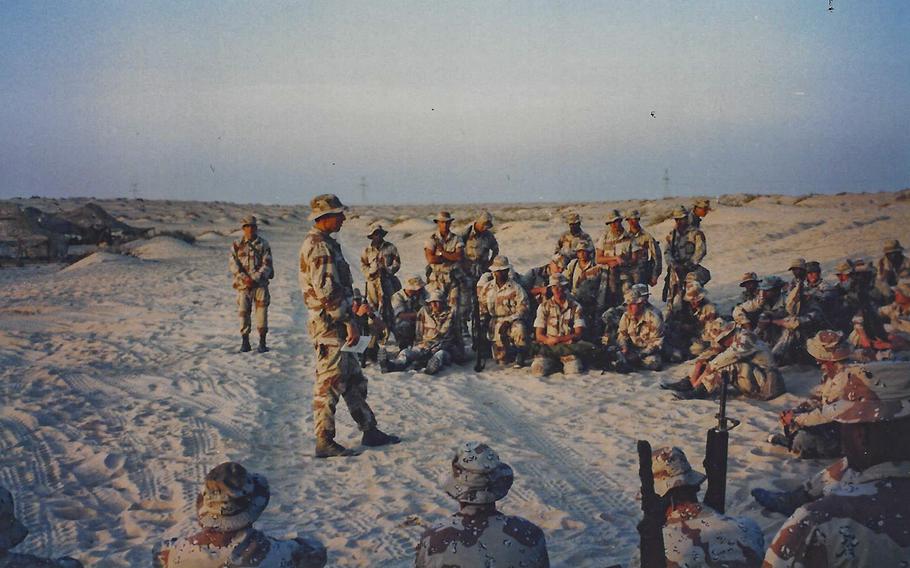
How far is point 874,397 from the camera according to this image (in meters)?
2.37

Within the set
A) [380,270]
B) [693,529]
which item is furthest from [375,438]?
[380,270]

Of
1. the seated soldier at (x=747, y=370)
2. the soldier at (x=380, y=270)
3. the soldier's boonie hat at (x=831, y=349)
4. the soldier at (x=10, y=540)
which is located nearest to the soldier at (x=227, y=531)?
the soldier at (x=10, y=540)

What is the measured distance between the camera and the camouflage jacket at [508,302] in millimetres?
10914

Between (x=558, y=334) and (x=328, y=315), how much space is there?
4633 millimetres

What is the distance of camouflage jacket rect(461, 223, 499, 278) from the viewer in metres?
12.2

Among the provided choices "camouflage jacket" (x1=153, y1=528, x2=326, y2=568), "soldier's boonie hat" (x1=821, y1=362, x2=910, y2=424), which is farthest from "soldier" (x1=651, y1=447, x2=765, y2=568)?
"camouflage jacket" (x1=153, y1=528, x2=326, y2=568)

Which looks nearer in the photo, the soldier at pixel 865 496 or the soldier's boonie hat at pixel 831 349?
the soldier at pixel 865 496

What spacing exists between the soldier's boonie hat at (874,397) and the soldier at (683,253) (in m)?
9.75

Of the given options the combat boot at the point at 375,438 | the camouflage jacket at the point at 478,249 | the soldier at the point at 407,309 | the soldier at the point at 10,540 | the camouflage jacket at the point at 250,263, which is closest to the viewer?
the soldier at the point at 10,540

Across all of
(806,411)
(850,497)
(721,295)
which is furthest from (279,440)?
(721,295)

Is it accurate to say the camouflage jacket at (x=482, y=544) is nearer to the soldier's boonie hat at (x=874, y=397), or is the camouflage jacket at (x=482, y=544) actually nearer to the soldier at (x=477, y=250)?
the soldier's boonie hat at (x=874, y=397)

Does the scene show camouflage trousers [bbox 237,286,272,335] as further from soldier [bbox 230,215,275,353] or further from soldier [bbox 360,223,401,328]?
soldier [bbox 360,223,401,328]

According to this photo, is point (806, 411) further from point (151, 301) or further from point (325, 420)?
point (151, 301)

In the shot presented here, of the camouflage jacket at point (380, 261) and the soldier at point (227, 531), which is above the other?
the camouflage jacket at point (380, 261)
